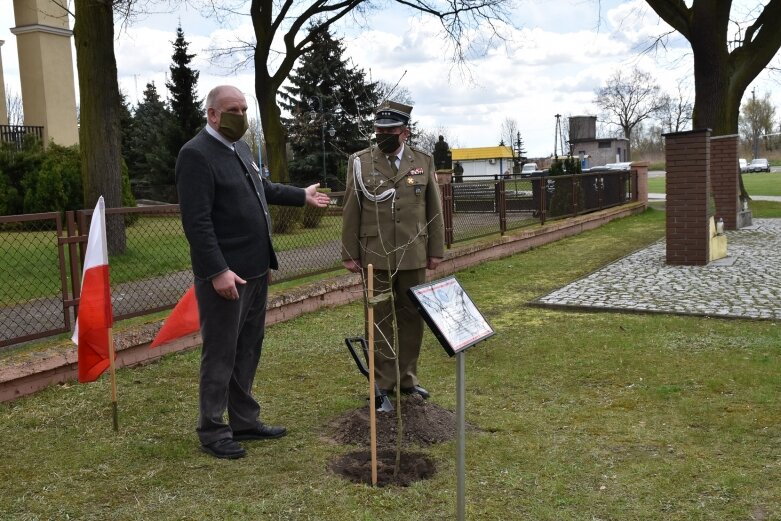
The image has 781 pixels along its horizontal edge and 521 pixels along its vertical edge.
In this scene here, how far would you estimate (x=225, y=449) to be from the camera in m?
4.25

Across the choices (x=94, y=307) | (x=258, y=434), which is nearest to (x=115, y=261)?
(x=94, y=307)

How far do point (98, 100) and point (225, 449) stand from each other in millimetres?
8440

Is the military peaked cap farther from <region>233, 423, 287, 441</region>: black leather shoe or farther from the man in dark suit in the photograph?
<region>233, 423, 287, 441</region>: black leather shoe

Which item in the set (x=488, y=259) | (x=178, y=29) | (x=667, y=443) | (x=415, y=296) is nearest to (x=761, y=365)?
(x=667, y=443)

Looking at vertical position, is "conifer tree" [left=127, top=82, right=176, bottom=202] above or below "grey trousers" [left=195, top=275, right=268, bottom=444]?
above

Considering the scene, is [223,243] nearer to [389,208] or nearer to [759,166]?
[389,208]

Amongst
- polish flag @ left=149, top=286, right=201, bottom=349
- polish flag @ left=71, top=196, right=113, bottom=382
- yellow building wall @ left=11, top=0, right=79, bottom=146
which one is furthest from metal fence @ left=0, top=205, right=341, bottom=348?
yellow building wall @ left=11, top=0, right=79, bottom=146

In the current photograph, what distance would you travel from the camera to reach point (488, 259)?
43.2 feet

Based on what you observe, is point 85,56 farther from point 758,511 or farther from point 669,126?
point 669,126

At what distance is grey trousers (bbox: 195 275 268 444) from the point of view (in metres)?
4.21

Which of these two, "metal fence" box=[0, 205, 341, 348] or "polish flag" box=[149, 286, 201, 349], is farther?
"metal fence" box=[0, 205, 341, 348]

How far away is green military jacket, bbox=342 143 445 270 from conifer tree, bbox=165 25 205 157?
3037 cm

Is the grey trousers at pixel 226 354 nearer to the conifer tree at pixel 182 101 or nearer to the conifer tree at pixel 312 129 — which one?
the conifer tree at pixel 312 129

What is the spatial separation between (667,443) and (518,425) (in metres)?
0.88
